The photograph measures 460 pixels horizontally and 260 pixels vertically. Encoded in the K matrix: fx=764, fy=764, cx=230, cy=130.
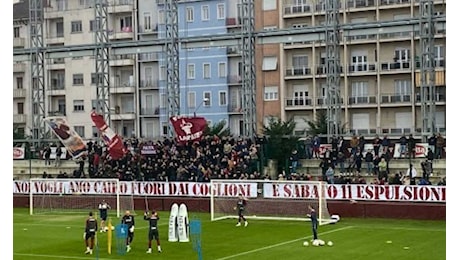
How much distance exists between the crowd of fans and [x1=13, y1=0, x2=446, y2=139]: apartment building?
1429cm

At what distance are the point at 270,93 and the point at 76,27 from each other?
21.0 m

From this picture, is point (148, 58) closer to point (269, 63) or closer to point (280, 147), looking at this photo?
point (269, 63)

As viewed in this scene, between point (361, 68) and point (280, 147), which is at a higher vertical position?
point (361, 68)

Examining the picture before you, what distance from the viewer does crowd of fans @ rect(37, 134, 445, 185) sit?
120 feet

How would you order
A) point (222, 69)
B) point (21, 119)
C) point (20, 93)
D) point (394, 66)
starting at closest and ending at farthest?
point (394, 66), point (222, 69), point (21, 119), point (20, 93)

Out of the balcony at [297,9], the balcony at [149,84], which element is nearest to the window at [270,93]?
the balcony at [297,9]

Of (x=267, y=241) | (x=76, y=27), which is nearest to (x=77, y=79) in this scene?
(x=76, y=27)

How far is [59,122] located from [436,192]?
20163mm

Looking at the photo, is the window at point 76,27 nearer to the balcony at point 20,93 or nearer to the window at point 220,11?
the balcony at point 20,93

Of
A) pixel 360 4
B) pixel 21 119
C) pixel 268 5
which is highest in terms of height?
pixel 268 5

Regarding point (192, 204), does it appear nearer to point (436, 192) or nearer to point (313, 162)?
point (313, 162)

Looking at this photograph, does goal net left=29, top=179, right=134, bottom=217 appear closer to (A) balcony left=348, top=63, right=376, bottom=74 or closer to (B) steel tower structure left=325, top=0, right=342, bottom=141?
(B) steel tower structure left=325, top=0, right=342, bottom=141

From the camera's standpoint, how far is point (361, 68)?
60531mm

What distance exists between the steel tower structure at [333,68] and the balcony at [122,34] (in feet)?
102
